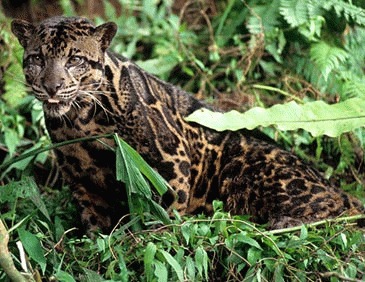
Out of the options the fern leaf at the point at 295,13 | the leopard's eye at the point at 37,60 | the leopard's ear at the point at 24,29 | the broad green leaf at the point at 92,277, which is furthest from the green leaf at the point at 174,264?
the fern leaf at the point at 295,13

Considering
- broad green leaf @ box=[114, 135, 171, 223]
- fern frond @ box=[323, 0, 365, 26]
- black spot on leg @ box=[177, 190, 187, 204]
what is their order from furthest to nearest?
fern frond @ box=[323, 0, 365, 26], black spot on leg @ box=[177, 190, 187, 204], broad green leaf @ box=[114, 135, 171, 223]

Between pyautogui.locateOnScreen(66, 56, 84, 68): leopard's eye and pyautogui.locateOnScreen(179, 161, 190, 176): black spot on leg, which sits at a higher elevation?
pyautogui.locateOnScreen(66, 56, 84, 68): leopard's eye

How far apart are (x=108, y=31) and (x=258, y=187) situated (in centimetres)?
158

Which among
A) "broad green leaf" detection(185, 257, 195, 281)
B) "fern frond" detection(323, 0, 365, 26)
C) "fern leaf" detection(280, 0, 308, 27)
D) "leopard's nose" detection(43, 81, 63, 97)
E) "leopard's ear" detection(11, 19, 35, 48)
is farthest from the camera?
"fern leaf" detection(280, 0, 308, 27)

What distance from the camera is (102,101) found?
20.1 ft

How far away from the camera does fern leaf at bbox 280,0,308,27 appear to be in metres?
7.58

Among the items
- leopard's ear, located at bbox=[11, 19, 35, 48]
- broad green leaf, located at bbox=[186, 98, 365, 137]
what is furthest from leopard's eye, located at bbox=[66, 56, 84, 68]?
broad green leaf, located at bbox=[186, 98, 365, 137]

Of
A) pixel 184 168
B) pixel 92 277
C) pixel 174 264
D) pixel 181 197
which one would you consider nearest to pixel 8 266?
pixel 92 277

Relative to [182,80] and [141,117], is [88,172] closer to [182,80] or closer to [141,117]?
[141,117]

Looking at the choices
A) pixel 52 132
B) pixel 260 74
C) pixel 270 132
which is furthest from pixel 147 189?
pixel 260 74

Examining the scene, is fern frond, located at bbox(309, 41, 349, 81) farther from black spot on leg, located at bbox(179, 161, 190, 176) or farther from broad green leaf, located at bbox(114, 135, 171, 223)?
broad green leaf, located at bbox(114, 135, 171, 223)

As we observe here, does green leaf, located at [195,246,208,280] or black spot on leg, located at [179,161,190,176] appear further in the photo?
black spot on leg, located at [179,161,190,176]

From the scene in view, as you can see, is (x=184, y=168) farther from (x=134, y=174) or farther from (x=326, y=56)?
(x=326, y=56)

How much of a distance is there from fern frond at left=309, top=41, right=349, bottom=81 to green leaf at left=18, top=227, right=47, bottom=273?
3.21 metres
